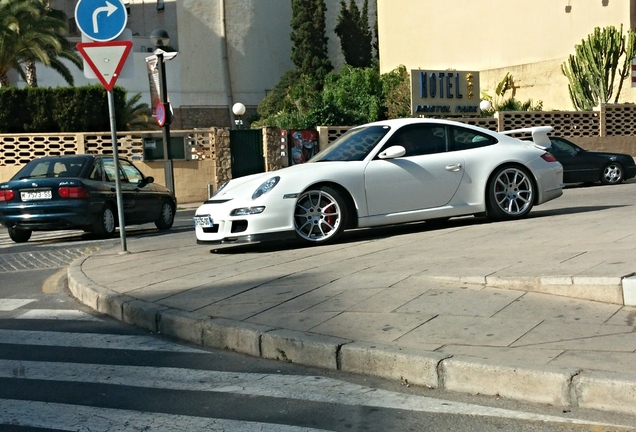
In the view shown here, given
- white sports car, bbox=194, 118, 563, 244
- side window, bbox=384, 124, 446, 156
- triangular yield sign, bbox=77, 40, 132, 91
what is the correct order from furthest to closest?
1. triangular yield sign, bbox=77, 40, 132, 91
2. side window, bbox=384, 124, 446, 156
3. white sports car, bbox=194, 118, 563, 244

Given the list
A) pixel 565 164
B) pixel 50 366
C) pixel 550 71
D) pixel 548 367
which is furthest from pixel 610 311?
pixel 550 71

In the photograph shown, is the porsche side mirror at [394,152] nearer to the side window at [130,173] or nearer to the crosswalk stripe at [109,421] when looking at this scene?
the crosswalk stripe at [109,421]

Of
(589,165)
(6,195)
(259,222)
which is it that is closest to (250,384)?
(259,222)

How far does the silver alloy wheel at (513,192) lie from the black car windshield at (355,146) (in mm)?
1531

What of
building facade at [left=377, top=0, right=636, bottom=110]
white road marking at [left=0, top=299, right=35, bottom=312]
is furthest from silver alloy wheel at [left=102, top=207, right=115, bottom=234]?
building facade at [left=377, top=0, right=636, bottom=110]

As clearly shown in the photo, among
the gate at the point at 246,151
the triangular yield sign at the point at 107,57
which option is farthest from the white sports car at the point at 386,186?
the gate at the point at 246,151

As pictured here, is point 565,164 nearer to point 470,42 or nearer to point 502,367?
point 502,367

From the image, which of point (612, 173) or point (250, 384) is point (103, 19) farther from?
point (612, 173)

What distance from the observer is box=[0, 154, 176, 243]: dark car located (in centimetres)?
1462

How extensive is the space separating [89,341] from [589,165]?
58.4 ft

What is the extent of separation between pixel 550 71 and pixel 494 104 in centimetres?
397

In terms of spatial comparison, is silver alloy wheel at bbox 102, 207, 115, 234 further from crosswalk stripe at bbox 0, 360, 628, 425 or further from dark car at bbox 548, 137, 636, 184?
dark car at bbox 548, 137, 636, 184

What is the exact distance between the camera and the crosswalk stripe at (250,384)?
187 inches

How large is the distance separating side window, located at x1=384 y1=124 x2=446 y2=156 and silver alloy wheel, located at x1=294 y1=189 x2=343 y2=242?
1.07m
